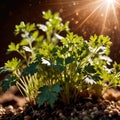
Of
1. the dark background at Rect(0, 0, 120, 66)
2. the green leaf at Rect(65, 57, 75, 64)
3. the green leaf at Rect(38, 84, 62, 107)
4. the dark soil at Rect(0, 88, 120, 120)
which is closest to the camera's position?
the green leaf at Rect(38, 84, 62, 107)

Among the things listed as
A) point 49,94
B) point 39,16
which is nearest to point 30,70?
point 49,94

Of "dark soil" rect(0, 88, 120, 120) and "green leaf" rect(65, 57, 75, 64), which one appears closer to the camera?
"green leaf" rect(65, 57, 75, 64)

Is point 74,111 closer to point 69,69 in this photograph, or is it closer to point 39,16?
point 69,69

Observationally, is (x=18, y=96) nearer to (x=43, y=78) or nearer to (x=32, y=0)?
(x=43, y=78)

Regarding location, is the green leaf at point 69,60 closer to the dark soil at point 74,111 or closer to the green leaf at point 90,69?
the green leaf at point 90,69

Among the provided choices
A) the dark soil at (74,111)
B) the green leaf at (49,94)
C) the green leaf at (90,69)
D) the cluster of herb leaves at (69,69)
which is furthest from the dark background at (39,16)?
the green leaf at (49,94)

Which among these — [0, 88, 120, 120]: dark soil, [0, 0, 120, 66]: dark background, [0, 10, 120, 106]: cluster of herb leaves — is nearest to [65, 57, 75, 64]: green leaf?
[0, 10, 120, 106]: cluster of herb leaves

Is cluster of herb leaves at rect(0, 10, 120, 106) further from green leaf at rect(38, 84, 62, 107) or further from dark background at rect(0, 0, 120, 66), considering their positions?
dark background at rect(0, 0, 120, 66)
